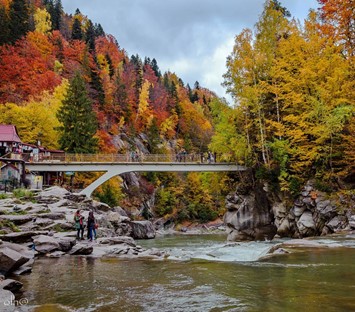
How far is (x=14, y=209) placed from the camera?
19297 mm

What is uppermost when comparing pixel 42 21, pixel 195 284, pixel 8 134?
pixel 42 21

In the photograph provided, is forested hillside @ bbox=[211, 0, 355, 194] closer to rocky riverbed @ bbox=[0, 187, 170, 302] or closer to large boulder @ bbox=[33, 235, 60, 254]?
rocky riverbed @ bbox=[0, 187, 170, 302]

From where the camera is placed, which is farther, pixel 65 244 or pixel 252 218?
pixel 252 218

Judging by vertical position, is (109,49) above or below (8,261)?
above

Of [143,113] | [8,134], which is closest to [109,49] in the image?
→ [143,113]

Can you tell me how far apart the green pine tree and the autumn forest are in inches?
4.9

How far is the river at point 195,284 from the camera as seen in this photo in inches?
269

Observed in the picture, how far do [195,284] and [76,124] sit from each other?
35777 mm

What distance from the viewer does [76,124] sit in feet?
137

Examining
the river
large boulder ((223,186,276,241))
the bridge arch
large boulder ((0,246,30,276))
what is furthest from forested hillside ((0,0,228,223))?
large boulder ((0,246,30,276))

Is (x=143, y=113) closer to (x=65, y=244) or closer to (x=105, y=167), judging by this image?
(x=105, y=167)

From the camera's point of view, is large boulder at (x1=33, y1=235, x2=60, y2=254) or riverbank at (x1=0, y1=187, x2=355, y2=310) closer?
riverbank at (x1=0, y1=187, x2=355, y2=310)

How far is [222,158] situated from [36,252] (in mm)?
20853

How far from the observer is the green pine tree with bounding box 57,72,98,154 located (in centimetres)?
4131
